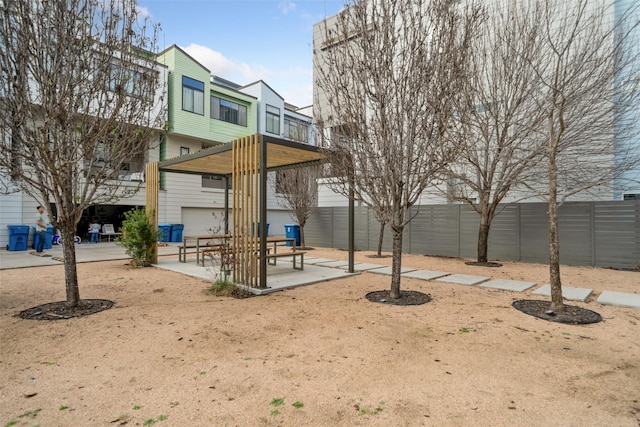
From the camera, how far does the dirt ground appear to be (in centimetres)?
227

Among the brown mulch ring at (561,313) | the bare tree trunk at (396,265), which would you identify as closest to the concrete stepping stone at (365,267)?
the bare tree trunk at (396,265)

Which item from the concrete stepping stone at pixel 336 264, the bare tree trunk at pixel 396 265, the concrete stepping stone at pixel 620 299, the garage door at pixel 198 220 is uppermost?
the garage door at pixel 198 220

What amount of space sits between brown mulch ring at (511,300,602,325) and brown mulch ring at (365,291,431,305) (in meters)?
1.38

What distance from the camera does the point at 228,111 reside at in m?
20.6

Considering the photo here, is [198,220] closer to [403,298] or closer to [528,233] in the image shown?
[403,298]

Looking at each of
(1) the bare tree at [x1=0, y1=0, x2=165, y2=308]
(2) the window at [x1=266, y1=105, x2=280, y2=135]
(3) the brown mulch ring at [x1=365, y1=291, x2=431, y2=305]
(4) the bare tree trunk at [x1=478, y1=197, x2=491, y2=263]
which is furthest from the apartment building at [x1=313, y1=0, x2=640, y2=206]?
(2) the window at [x1=266, y1=105, x2=280, y2=135]

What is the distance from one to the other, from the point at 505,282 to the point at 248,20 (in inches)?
370

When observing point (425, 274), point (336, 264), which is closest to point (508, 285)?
point (425, 274)

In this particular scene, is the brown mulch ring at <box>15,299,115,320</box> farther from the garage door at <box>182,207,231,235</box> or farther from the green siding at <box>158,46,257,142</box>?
the garage door at <box>182,207,231,235</box>

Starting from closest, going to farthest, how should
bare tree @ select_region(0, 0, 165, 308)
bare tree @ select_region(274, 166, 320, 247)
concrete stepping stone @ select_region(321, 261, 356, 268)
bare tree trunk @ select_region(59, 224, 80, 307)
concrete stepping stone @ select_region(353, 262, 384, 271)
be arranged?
1. bare tree @ select_region(0, 0, 165, 308)
2. bare tree trunk @ select_region(59, 224, 80, 307)
3. concrete stepping stone @ select_region(353, 262, 384, 271)
4. concrete stepping stone @ select_region(321, 261, 356, 268)
5. bare tree @ select_region(274, 166, 320, 247)

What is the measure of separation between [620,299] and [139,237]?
1023 centimetres

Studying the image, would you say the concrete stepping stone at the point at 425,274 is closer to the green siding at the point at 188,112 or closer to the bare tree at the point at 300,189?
the bare tree at the point at 300,189

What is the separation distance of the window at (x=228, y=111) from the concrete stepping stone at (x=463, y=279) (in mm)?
17001

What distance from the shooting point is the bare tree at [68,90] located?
13.2ft
